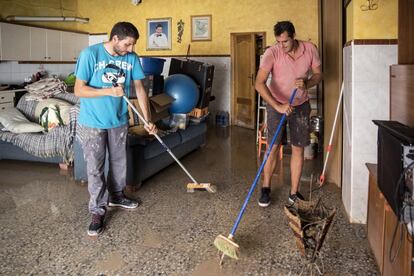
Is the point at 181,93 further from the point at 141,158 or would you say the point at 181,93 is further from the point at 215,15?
the point at 215,15

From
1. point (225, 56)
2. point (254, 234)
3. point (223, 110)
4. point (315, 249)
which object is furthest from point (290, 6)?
point (315, 249)

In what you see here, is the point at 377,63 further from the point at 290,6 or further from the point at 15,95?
the point at 15,95

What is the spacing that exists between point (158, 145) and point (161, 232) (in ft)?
4.45

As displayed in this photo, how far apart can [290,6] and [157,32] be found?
277cm

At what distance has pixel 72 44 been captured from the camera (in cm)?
823

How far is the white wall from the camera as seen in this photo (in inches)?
104

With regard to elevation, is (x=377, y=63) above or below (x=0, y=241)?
above

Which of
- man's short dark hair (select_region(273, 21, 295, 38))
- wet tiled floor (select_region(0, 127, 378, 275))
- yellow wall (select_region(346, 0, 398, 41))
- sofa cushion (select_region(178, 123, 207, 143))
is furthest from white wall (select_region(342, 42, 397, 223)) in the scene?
sofa cushion (select_region(178, 123, 207, 143))

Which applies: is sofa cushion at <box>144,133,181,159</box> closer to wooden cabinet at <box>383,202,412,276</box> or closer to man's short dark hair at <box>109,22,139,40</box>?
man's short dark hair at <box>109,22,139,40</box>

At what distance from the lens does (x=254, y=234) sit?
272 centimetres

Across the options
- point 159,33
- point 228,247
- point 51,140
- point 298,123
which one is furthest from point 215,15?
point 228,247

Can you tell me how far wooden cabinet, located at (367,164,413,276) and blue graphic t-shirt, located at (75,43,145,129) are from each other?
5.80ft

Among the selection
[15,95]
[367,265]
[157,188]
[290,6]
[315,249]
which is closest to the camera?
[315,249]

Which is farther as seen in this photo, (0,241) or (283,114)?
(283,114)
